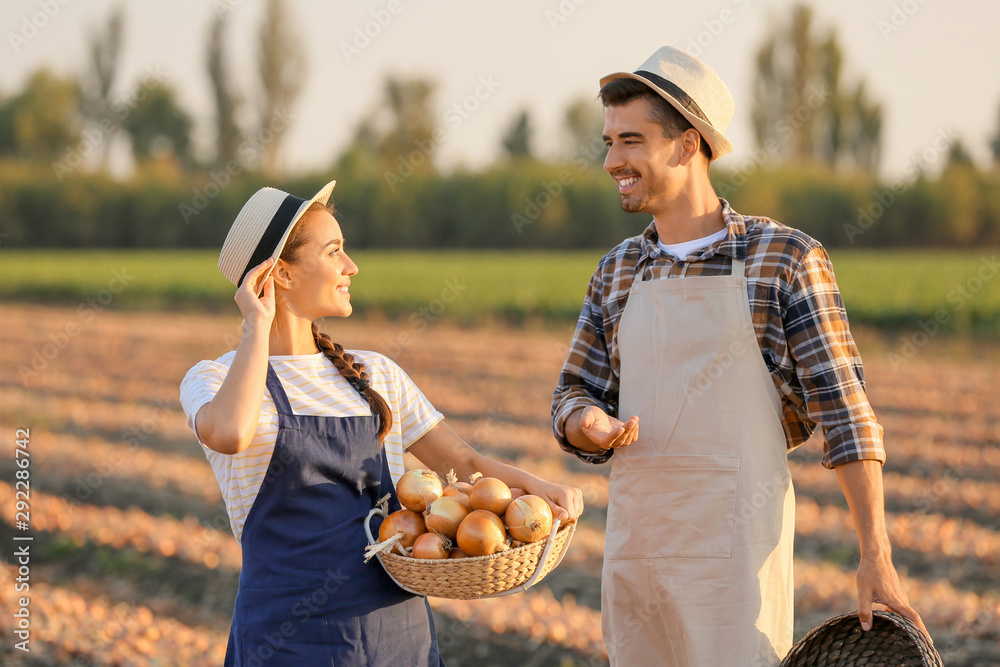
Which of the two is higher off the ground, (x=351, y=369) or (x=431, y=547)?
(x=351, y=369)

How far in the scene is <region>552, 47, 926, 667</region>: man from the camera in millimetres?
2211

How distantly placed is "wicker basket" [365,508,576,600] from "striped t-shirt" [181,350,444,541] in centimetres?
27

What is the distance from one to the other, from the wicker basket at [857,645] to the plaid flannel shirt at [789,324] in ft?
1.25

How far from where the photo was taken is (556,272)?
24.4 meters

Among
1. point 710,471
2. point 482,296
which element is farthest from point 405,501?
point 482,296

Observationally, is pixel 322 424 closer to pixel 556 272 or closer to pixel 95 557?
pixel 95 557

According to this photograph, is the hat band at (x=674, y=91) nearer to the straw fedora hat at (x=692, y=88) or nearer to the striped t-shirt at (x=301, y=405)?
the straw fedora hat at (x=692, y=88)

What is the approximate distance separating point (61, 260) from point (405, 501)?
33.4m

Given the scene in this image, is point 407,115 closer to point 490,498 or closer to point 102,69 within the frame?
point 102,69

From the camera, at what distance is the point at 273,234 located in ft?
6.56

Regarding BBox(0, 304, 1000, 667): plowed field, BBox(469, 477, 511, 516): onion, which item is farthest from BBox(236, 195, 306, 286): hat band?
BBox(0, 304, 1000, 667): plowed field

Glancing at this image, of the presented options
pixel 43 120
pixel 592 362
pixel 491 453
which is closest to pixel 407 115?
pixel 43 120

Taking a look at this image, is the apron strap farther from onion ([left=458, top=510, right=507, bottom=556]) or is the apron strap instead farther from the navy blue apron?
onion ([left=458, top=510, right=507, bottom=556])

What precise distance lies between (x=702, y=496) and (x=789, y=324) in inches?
19.0
